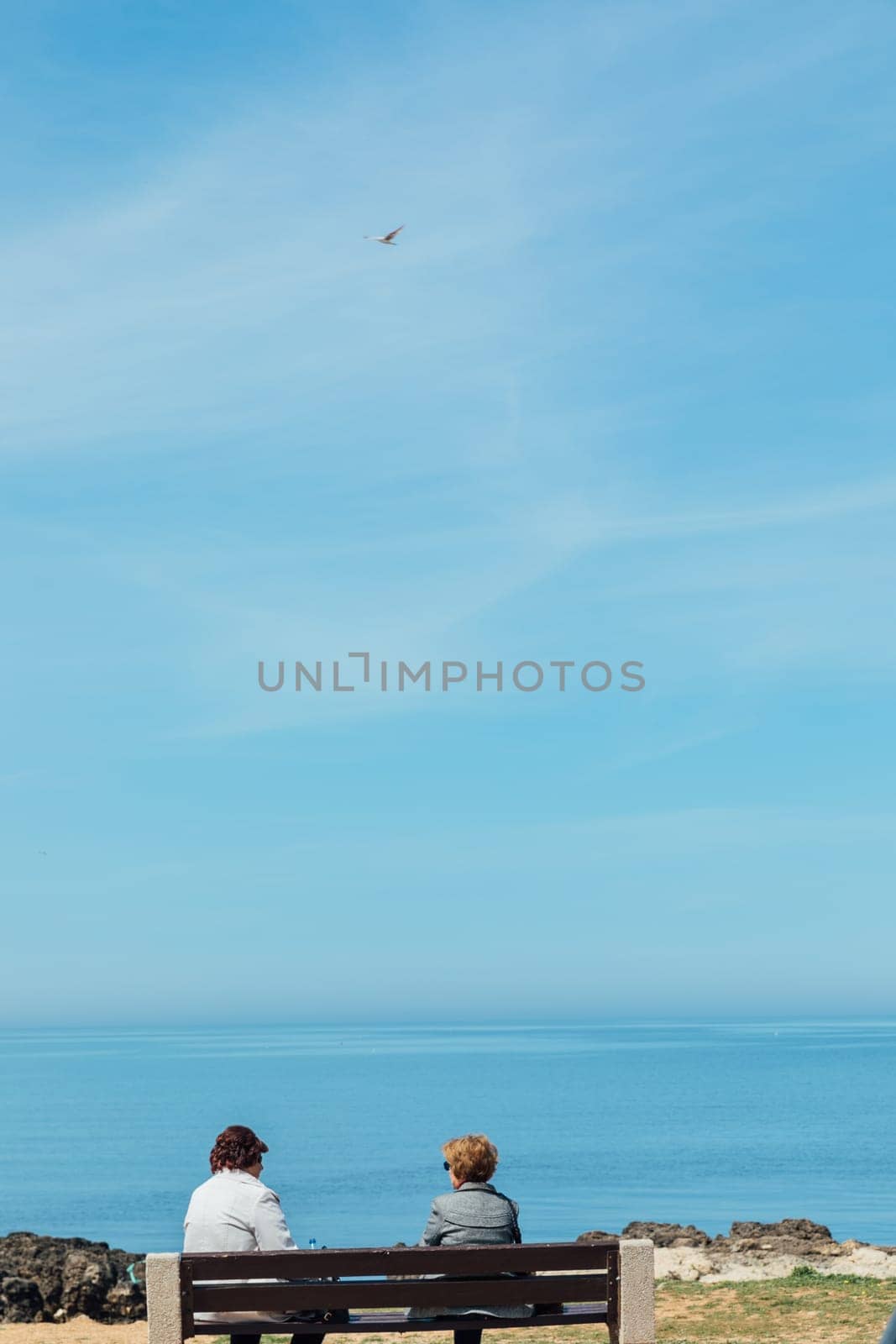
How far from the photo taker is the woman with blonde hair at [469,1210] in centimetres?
721

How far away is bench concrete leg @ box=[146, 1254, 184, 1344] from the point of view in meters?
6.92

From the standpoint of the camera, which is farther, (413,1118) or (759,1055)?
(759,1055)

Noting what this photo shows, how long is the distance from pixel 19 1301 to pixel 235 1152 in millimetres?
6100

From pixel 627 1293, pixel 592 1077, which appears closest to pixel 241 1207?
pixel 627 1293

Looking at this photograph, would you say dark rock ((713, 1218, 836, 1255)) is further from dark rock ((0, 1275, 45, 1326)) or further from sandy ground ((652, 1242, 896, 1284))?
dark rock ((0, 1275, 45, 1326))

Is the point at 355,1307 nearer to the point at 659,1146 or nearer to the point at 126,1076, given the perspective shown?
the point at 659,1146

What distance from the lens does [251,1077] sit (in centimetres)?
15775

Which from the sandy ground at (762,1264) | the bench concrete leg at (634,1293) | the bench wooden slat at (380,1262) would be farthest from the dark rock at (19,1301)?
the bench concrete leg at (634,1293)

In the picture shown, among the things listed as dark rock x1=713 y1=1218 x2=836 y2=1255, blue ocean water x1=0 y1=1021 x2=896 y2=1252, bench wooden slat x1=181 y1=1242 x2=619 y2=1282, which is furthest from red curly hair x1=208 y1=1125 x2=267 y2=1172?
blue ocean water x1=0 y1=1021 x2=896 y2=1252

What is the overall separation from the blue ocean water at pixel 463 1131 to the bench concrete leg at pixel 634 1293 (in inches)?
1122

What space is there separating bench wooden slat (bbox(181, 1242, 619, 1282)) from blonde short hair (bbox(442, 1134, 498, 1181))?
364mm

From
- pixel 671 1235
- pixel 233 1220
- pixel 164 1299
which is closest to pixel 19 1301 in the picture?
pixel 233 1220

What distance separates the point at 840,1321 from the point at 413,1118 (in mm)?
82835

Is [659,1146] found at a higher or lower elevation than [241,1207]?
lower
